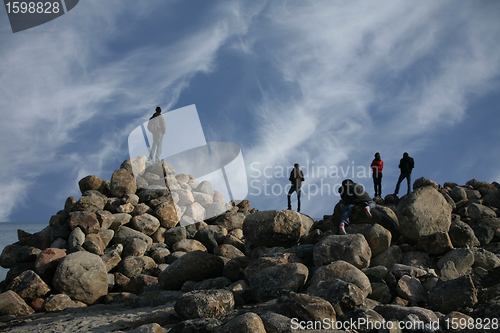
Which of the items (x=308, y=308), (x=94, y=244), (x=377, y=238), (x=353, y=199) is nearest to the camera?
(x=308, y=308)

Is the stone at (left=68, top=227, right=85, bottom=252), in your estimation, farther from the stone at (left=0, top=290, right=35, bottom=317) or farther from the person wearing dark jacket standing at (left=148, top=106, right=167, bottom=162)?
the person wearing dark jacket standing at (left=148, top=106, right=167, bottom=162)

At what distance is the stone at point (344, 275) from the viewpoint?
559 cm

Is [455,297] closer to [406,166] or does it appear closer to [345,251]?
[345,251]

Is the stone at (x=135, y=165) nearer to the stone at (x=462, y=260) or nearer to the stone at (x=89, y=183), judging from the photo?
the stone at (x=89, y=183)

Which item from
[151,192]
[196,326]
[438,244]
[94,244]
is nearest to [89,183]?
[151,192]

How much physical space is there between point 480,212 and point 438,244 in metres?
4.49

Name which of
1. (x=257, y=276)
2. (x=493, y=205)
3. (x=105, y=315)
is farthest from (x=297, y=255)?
(x=493, y=205)

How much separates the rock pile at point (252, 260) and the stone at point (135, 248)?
1.5 inches

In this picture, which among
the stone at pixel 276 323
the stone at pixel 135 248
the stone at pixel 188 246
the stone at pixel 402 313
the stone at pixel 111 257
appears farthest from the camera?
the stone at pixel 188 246

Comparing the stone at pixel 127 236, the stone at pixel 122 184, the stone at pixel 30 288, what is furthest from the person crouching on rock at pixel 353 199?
the stone at pixel 122 184

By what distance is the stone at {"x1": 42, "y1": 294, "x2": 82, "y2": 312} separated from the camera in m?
7.94

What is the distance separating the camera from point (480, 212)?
10.2m

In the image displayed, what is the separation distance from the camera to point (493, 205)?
11102 mm

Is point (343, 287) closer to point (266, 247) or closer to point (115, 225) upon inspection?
point (266, 247)
